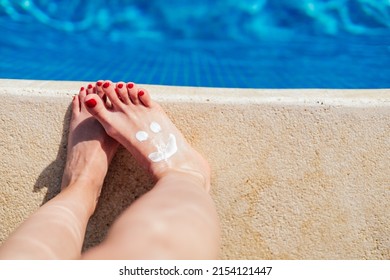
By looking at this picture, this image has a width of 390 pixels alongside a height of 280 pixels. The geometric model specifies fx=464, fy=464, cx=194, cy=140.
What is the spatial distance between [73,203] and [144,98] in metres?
0.40

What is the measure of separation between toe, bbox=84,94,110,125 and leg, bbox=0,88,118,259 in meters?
0.04

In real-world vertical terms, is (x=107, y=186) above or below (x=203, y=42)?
above

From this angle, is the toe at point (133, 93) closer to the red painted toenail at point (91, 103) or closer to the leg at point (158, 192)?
the leg at point (158, 192)

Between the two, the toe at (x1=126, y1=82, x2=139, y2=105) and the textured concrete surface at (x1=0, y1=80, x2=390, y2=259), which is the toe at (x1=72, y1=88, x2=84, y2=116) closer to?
the textured concrete surface at (x1=0, y1=80, x2=390, y2=259)

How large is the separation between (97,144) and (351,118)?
2.59 ft

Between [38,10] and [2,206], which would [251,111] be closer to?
[2,206]

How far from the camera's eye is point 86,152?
1436mm

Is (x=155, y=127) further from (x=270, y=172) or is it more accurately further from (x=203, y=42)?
(x=203, y=42)

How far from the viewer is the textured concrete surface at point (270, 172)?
1.39 m

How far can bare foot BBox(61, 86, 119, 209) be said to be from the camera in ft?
4.55

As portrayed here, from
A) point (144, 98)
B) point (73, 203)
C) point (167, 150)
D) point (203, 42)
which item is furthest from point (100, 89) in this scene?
point (203, 42)

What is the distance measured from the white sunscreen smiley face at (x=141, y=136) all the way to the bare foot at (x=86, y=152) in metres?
0.09

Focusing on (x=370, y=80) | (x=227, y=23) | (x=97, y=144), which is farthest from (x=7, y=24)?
(x=370, y=80)

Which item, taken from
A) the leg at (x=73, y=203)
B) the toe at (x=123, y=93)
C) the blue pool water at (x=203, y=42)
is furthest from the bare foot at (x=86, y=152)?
the blue pool water at (x=203, y=42)
